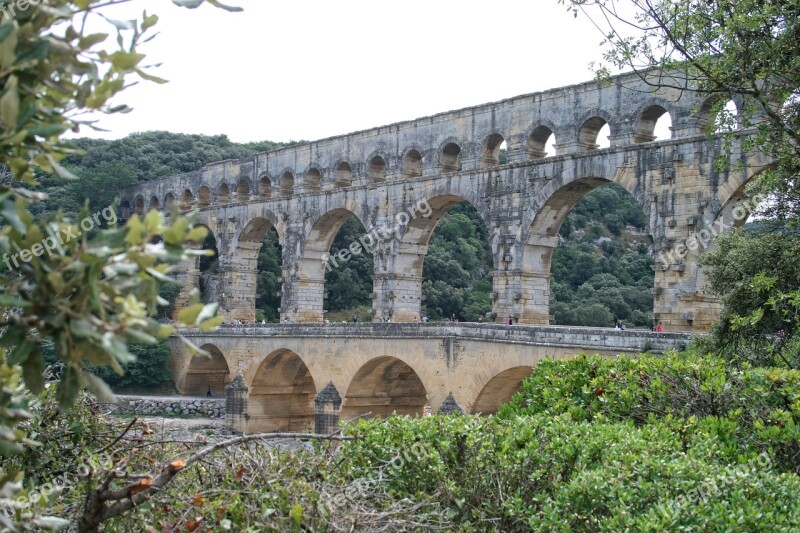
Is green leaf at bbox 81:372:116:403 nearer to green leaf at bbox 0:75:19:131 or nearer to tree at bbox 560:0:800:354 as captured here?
green leaf at bbox 0:75:19:131

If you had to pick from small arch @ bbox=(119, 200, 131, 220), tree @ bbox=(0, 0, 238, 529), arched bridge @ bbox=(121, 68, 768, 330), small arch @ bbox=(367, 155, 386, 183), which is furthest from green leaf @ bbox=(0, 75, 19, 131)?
small arch @ bbox=(119, 200, 131, 220)

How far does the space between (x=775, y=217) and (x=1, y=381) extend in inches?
543

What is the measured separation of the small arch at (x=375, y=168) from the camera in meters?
29.2

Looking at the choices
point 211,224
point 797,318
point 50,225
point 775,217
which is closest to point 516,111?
point 775,217

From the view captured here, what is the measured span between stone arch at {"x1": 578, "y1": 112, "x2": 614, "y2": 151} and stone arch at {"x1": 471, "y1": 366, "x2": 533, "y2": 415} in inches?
239

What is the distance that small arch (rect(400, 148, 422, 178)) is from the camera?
2767cm

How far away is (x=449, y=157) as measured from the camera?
2670 centimetres

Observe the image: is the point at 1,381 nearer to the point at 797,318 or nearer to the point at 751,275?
Answer: the point at 797,318

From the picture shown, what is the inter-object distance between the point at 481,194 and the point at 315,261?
27.7 feet

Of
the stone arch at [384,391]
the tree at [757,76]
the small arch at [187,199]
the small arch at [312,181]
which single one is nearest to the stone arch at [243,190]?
the small arch at [187,199]

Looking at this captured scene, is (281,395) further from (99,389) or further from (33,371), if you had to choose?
(99,389)

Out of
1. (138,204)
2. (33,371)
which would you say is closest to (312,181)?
(138,204)

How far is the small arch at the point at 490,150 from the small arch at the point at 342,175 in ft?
22.0

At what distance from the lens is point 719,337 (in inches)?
575
